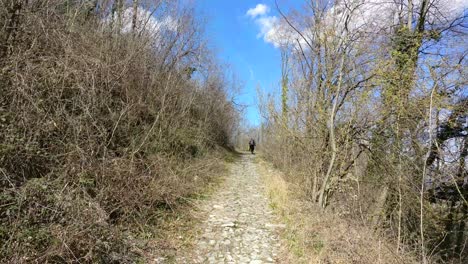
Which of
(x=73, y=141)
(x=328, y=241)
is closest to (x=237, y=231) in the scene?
(x=328, y=241)

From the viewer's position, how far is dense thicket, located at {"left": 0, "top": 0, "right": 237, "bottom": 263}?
12.6 feet

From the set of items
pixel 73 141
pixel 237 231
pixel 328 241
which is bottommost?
pixel 237 231

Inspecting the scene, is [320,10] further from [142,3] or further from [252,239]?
[252,239]

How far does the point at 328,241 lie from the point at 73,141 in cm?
472

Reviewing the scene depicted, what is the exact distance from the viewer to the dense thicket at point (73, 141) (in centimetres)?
383

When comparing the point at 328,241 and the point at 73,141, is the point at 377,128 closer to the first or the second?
the point at 328,241

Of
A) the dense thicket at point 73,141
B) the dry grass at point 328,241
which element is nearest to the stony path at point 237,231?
the dry grass at point 328,241

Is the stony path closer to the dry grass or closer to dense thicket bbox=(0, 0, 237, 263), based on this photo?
the dry grass

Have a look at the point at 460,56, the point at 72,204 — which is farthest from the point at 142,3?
the point at 460,56

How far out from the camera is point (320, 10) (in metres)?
11.1

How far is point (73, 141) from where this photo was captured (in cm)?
527

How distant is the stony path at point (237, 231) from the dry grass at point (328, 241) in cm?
34

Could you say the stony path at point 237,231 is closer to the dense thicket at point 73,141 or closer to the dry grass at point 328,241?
the dry grass at point 328,241

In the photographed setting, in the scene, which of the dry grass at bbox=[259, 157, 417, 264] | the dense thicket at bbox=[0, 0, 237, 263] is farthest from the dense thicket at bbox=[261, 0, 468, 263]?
the dense thicket at bbox=[0, 0, 237, 263]
